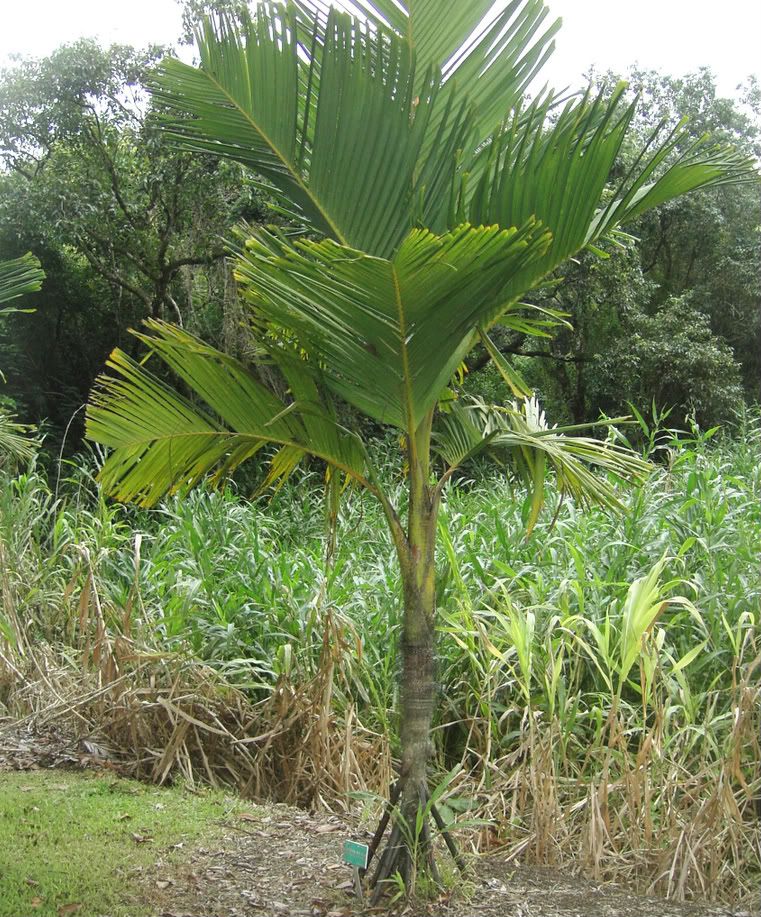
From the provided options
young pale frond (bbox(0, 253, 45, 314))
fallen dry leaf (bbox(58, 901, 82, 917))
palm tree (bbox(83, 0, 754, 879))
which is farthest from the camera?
young pale frond (bbox(0, 253, 45, 314))

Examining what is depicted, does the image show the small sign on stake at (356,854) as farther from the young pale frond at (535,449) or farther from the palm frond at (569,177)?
the palm frond at (569,177)

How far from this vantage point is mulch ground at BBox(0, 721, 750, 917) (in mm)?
2244

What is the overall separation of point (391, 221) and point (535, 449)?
0.71 meters

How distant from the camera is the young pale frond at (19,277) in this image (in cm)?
440

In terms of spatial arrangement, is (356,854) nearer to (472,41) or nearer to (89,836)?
(89,836)

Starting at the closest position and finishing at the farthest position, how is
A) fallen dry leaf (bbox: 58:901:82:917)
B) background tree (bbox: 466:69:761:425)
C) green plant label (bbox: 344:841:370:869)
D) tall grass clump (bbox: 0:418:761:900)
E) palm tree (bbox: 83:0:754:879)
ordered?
palm tree (bbox: 83:0:754:879), green plant label (bbox: 344:841:370:869), fallen dry leaf (bbox: 58:901:82:917), tall grass clump (bbox: 0:418:761:900), background tree (bbox: 466:69:761:425)

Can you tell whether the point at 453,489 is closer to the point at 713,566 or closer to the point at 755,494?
the point at 755,494

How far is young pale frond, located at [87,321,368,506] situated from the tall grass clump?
0.43m

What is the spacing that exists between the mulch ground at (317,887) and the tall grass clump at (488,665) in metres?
0.20

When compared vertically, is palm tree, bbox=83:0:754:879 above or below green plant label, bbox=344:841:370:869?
above

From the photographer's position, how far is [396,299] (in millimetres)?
1841

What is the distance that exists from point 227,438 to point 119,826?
1388 millimetres

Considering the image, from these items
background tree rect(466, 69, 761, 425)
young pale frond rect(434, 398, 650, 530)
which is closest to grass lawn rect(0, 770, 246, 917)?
young pale frond rect(434, 398, 650, 530)

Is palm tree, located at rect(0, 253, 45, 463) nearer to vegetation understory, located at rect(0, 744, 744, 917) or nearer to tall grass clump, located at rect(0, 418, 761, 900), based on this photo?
tall grass clump, located at rect(0, 418, 761, 900)
